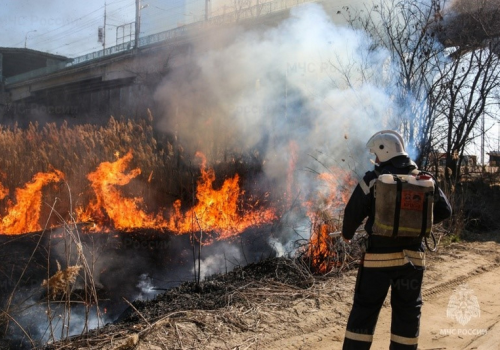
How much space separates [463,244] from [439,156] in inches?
117

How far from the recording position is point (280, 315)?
13.2ft

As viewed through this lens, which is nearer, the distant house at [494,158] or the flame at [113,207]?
the flame at [113,207]

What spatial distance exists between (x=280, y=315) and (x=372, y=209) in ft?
5.40

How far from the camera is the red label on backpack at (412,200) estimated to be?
9.37 ft

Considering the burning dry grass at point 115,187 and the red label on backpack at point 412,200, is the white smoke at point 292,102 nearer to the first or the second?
the burning dry grass at point 115,187

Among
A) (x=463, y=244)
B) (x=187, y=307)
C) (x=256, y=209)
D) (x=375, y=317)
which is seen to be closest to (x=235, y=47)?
(x=256, y=209)

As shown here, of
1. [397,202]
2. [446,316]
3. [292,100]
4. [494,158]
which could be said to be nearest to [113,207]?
[292,100]

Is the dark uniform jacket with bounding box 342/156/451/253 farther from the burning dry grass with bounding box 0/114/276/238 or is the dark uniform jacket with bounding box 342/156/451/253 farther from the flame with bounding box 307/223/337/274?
the burning dry grass with bounding box 0/114/276/238

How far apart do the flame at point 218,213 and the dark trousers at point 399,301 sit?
5268mm

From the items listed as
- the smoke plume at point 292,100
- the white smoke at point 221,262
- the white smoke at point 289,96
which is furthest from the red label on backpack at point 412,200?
the white smoke at point 289,96

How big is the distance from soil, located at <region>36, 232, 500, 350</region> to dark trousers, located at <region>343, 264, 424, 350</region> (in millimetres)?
669

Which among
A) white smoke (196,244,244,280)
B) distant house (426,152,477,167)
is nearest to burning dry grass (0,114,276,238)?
white smoke (196,244,244,280)

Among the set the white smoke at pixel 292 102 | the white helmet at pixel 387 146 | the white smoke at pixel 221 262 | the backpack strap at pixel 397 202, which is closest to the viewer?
the backpack strap at pixel 397 202

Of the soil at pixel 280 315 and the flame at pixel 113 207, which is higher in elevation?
the flame at pixel 113 207
